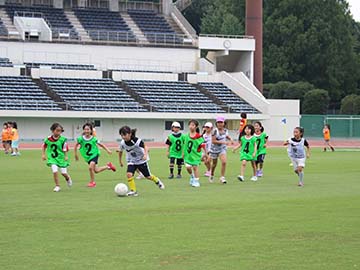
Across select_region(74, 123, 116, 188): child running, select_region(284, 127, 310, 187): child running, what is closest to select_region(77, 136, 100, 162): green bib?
select_region(74, 123, 116, 188): child running

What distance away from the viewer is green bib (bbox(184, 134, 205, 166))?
23.6 metres

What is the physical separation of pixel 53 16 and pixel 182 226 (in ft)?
200

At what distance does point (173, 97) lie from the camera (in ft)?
221

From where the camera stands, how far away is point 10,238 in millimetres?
13094

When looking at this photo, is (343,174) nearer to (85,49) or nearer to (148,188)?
(148,188)

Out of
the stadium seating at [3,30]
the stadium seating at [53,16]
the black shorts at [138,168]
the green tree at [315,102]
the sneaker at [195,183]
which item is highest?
the stadium seating at [53,16]

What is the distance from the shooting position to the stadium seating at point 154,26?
73.5 metres

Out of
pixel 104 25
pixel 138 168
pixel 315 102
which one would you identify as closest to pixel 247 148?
pixel 138 168

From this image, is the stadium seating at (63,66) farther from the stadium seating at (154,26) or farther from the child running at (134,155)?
the child running at (134,155)

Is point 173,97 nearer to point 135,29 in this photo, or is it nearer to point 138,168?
point 135,29

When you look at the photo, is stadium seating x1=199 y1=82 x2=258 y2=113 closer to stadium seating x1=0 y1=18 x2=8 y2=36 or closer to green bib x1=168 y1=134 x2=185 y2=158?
stadium seating x1=0 y1=18 x2=8 y2=36

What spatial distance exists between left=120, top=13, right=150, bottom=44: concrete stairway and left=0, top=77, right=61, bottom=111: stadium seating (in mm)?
12135

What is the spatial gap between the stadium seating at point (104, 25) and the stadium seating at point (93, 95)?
592 centimetres

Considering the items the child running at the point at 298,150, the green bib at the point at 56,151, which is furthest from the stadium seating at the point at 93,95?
the green bib at the point at 56,151
